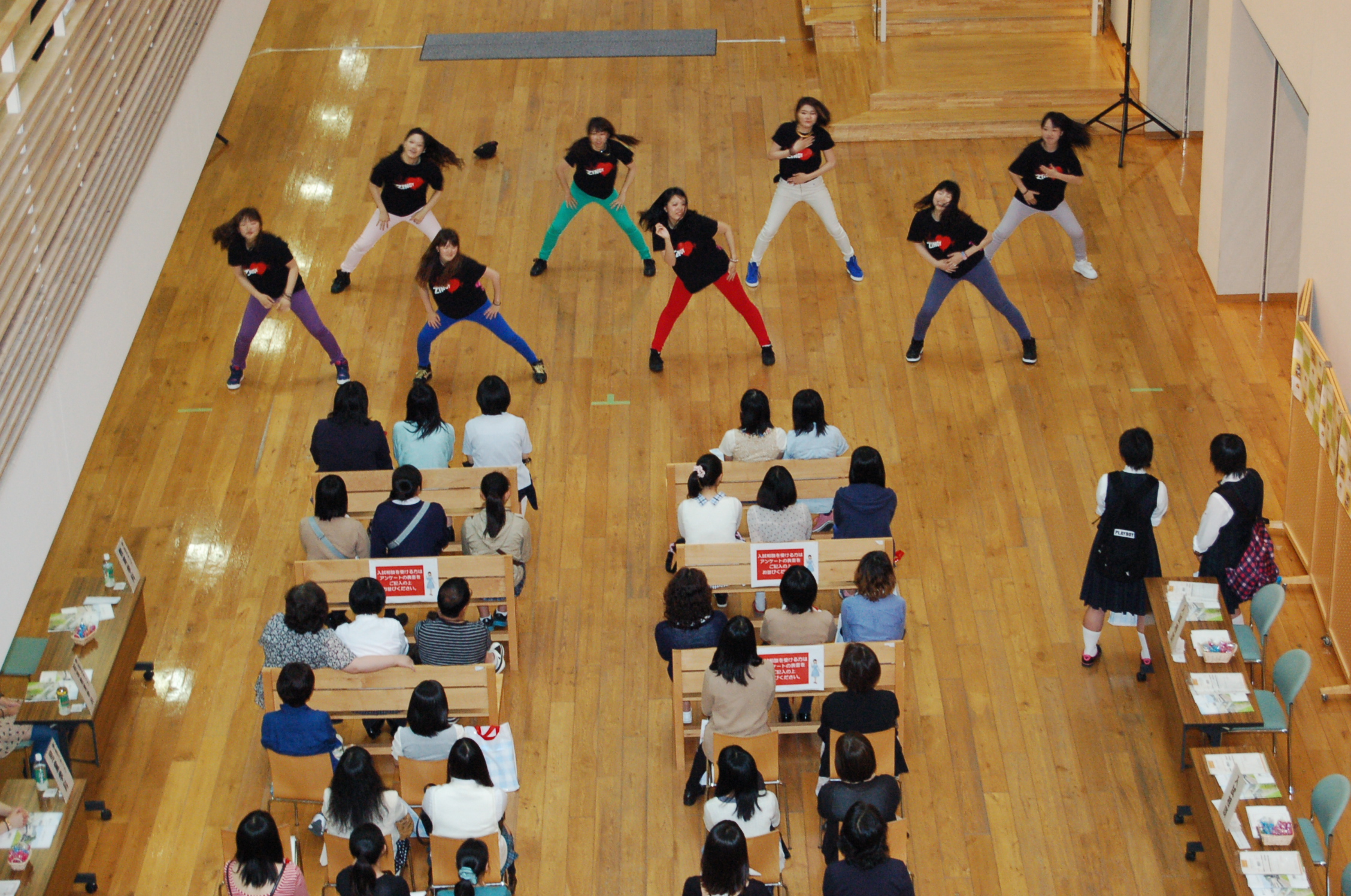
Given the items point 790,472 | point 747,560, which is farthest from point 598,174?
point 747,560

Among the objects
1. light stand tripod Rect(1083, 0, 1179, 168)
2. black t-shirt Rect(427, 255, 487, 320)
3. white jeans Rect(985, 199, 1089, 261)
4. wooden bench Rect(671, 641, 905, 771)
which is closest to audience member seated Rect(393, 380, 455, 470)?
black t-shirt Rect(427, 255, 487, 320)

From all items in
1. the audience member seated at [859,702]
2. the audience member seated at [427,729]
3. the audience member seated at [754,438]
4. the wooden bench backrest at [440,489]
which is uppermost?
the audience member seated at [754,438]

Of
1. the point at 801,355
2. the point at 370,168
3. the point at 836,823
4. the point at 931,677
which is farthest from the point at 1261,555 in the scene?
the point at 370,168

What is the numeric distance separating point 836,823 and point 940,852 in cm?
84

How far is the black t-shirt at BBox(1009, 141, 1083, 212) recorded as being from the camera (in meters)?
9.90

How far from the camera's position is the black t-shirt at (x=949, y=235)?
920cm

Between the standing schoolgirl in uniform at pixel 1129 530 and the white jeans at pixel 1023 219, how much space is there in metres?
3.29

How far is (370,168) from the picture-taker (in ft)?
40.8

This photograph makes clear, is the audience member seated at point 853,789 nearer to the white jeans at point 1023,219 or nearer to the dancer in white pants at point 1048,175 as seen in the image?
the dancer in white pants at point 1048,175

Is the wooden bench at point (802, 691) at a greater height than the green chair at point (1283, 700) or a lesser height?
greater

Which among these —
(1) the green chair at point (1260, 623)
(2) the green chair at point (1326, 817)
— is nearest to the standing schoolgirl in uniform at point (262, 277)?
(1) the green chair at point (1260, 623)

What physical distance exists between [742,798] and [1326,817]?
2.43m

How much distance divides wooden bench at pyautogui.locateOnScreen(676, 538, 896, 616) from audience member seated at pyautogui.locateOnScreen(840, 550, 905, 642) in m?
0.49

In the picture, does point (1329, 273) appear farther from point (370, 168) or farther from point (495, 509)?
point (370, 168)
